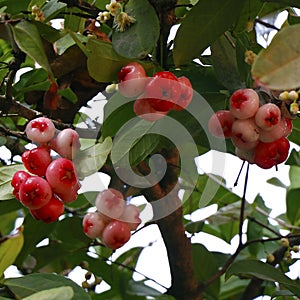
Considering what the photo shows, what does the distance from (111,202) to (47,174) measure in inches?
4.3

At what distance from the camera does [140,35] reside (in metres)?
0.71

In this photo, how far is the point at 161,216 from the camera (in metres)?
0.91

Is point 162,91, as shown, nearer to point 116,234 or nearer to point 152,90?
point 152,90

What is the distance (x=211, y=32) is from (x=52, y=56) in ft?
0.55

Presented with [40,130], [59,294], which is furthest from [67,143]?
[59,294]

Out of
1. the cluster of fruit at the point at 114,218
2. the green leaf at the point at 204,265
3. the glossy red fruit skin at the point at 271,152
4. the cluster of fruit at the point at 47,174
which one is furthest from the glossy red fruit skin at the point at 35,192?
the green leaf at the point at 204,265

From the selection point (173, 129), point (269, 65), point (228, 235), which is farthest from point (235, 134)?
point (228, 235)

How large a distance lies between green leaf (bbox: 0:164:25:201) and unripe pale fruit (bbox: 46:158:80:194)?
73 mm

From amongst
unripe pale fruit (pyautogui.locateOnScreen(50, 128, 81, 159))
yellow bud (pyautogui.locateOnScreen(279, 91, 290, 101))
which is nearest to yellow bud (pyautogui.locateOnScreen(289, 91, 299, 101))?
yellow bud (pyautogui.locateOnScreen(279, 91, 290, 101))

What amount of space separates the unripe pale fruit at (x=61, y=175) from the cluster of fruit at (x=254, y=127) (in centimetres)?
15

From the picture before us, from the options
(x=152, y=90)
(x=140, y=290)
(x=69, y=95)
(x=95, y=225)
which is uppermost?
(x=152, y=90)

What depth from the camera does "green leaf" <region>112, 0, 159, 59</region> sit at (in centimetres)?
71

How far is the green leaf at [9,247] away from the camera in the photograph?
2.07 feet

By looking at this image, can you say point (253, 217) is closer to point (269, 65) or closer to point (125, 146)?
point (125, 146)
